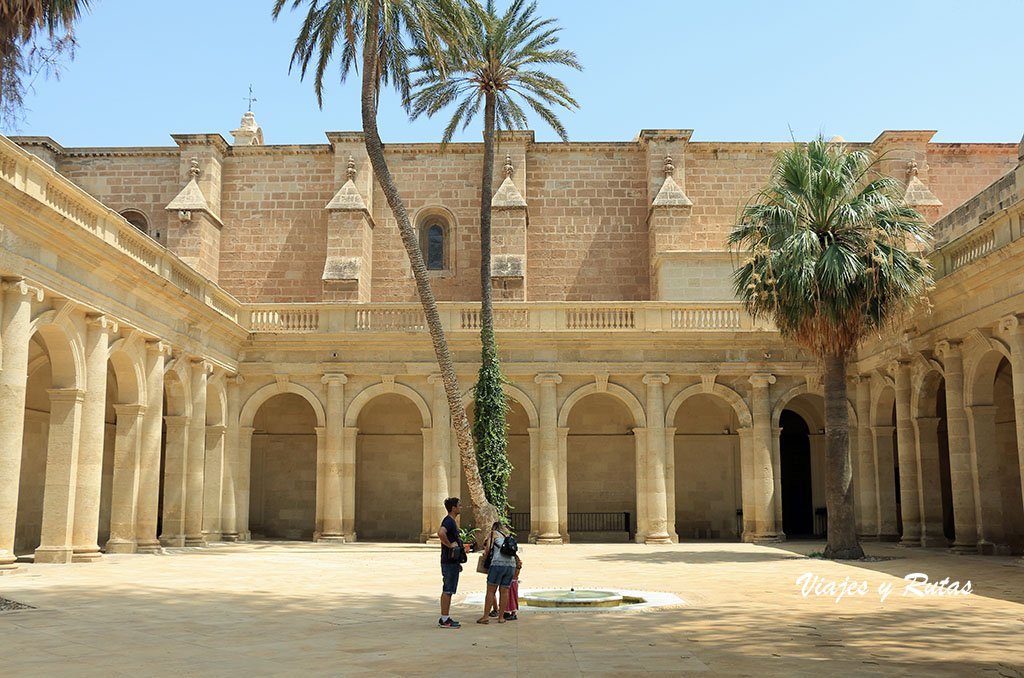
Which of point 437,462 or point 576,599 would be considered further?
point 437,462

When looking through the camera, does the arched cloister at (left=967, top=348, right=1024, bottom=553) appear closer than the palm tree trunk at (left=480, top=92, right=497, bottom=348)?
Yes

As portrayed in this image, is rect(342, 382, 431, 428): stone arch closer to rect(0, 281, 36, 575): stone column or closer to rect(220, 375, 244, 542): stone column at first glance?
rect(220, 375, 244, 542): stone column

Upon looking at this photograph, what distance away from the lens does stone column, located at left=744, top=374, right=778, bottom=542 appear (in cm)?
2617

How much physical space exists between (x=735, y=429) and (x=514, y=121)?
12341mm

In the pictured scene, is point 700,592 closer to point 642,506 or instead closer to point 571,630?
point 571,630

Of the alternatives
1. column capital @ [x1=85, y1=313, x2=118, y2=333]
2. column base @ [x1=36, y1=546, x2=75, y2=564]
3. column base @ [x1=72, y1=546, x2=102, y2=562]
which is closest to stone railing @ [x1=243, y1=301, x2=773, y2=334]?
column capital @ [x1=85, y1=313, x2=118, y2=333]

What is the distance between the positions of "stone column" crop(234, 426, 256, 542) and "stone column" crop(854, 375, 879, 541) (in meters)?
17.5

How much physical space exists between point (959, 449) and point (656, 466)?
823 cm

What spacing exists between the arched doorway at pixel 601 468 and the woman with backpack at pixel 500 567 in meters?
19.3

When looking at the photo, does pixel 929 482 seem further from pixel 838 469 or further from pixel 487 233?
pixel 487 233

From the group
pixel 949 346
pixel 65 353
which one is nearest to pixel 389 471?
pixel 65 353

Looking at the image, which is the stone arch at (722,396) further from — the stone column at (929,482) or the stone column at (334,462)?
the stone column at (334,462)

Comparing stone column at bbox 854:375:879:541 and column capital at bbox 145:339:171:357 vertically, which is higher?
column capital at bbox 145:339:171:357

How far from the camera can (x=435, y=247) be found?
111 feet
